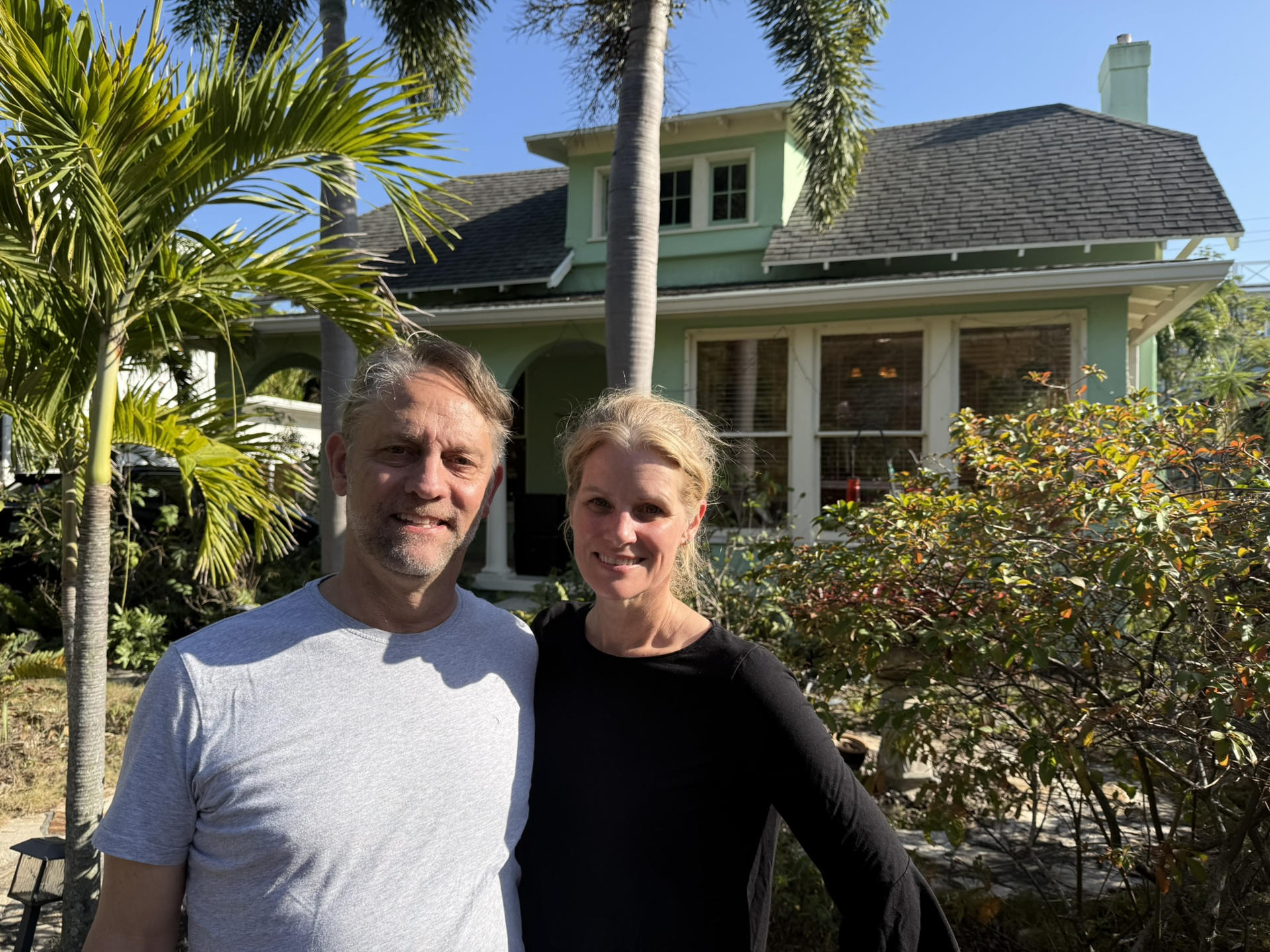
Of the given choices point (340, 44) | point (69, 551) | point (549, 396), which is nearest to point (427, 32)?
point (340, 44)

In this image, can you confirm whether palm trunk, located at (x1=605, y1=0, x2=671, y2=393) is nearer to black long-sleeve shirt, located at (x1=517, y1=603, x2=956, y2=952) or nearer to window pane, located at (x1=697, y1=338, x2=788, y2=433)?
window pane, located at (x1=697, y1=338, x2=788, y2=433)

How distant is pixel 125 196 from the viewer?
3.23 metres

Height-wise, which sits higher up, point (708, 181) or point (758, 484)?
point (708, 181)

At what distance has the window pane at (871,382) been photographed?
32.6ft

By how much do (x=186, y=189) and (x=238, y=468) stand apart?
4.25 ft

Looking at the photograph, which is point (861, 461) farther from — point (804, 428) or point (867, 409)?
point (804, 428)

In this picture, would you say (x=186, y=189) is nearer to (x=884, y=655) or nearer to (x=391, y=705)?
(x=391, y=705)

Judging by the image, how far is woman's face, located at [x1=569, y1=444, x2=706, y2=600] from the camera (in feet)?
5.95

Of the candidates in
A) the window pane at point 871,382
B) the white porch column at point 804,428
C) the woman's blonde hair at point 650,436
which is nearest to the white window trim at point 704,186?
the white porch column at point 804,428

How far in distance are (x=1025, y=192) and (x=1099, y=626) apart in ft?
30.6

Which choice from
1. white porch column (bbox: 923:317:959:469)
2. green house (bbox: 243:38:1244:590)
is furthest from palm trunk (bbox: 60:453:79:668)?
white porch column (bbox: 923:317:959:469)

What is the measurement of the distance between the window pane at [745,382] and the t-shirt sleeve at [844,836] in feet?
29.1

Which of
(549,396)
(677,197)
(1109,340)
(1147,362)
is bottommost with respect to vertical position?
(1109,340)

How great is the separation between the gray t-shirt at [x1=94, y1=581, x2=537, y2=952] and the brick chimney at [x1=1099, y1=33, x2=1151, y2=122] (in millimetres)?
15733
